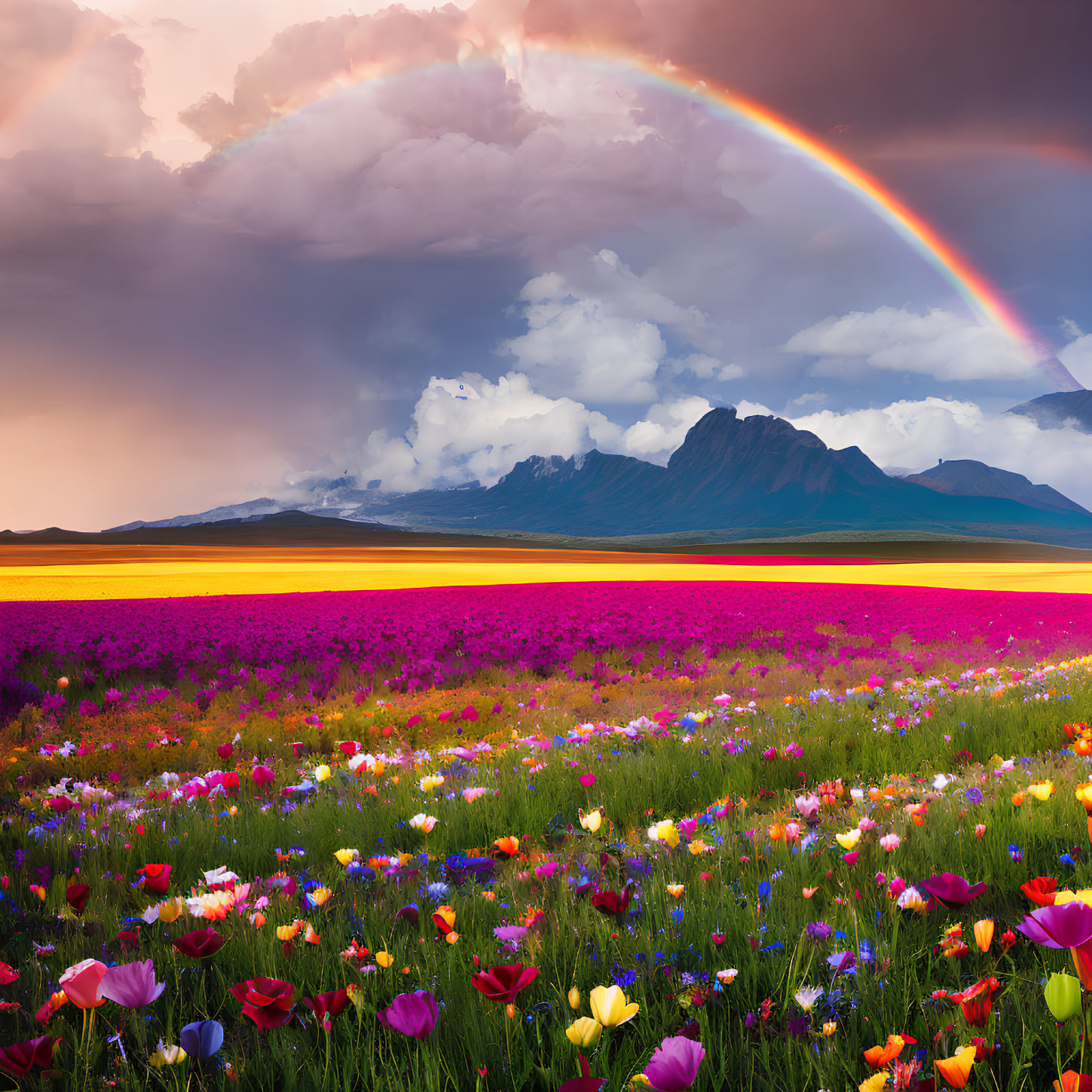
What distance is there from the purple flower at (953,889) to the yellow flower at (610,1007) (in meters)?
1.04

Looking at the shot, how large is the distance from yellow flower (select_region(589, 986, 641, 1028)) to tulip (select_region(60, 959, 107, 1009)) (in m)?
1.14

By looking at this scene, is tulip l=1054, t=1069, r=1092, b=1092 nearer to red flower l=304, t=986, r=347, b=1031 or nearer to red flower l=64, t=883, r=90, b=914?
red flower l=304, t=986, r=347, b=1031

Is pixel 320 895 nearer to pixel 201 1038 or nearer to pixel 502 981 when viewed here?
pixel 201 1038

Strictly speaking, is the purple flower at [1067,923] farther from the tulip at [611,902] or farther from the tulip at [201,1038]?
the tulip at [201,1038]

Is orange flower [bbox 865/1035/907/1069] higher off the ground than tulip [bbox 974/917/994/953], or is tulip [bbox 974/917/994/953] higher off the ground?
tulip [bbox 974/917/994/953]

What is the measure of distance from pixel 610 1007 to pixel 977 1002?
0.96 m

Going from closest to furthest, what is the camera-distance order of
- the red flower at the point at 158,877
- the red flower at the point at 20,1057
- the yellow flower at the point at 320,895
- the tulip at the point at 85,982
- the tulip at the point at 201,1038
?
the red flower at the point at 20,1057
the tulip at the point at 85,982
the tulip at the point at 201,1038
the red flower at the point at 158,877
the yellow flower at the point at 320,895

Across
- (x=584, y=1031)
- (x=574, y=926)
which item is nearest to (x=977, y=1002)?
(x=584, y=1031)

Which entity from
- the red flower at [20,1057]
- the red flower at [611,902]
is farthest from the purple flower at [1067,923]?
the red flower at [20,1057]

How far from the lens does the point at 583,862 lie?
3.47 m

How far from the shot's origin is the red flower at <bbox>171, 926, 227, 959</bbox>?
182 cm

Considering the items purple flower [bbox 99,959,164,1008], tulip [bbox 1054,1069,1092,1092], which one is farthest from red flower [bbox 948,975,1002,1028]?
purple flower [bbox 99,959,164,1008]

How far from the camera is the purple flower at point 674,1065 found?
1252 mm

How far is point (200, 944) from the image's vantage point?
1.86 metres
